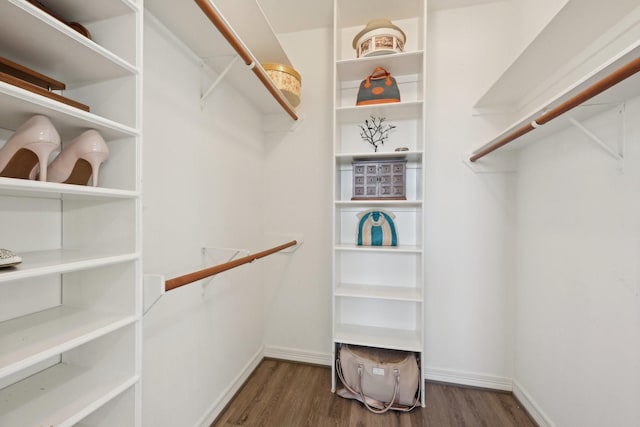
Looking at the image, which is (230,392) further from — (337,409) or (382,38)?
(382,38)

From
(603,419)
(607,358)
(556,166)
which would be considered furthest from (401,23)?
(603,419)

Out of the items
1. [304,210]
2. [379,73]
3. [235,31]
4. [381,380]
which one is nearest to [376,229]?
[304,210]

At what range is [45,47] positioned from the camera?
67 cm

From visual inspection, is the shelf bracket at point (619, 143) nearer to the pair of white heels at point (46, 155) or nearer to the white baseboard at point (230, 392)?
the pair of white heels at point (46, 155)

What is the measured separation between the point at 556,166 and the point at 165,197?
75.1 inches

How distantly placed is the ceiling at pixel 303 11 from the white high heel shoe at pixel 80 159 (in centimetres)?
170

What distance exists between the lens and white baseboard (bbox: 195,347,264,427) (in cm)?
146

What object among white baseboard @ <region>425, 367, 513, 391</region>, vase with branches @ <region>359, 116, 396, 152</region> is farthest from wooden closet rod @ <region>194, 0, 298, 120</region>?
white baseboard @ <region>425, 367, 513, 391</region>

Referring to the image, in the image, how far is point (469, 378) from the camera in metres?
1.89

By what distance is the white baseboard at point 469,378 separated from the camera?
1839 mm

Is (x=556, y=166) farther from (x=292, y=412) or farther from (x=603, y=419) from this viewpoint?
(x=292, y=412)

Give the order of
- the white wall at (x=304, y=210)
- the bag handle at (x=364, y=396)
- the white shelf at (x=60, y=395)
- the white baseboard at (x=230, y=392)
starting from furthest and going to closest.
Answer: the white wall at (x=304, y=210)
the bag handle at (x=364, y=396)
the white baseboard at (x=230, y=392)
the white shelf at (x=60, y=395)

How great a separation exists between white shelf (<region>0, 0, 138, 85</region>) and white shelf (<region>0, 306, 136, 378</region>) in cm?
66

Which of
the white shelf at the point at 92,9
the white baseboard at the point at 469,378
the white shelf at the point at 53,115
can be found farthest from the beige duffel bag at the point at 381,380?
the white shelf at the point at 92,9
